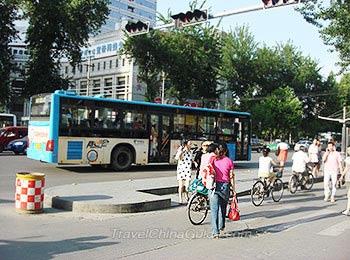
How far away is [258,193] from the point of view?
1138 centimetres

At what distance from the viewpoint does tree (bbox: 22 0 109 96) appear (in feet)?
118

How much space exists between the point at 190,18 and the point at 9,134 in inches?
742

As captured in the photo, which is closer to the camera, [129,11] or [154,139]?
[154,139]

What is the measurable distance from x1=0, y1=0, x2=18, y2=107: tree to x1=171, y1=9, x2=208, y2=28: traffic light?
26555mm

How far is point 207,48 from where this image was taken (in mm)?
39625

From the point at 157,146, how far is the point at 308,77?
161 feet

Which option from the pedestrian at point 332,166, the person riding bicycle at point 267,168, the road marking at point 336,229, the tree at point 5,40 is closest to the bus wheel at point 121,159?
the person riding bicycle at point 267,168

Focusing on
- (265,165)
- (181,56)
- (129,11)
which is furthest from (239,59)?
(129,11)

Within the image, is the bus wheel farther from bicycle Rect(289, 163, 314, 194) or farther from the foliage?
the foliage

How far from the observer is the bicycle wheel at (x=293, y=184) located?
14.0 metres

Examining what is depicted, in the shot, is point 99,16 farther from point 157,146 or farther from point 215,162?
point 215,162

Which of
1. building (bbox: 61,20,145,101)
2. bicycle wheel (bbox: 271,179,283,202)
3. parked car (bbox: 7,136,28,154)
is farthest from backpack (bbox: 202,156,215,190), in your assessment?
building (bbox: 61,20,145,101)

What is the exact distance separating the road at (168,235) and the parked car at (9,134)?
55.8 feet

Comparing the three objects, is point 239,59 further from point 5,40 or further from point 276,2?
point 276,2
